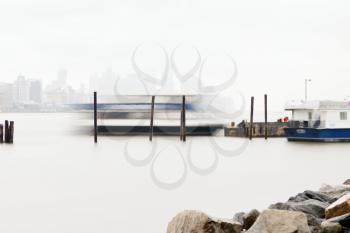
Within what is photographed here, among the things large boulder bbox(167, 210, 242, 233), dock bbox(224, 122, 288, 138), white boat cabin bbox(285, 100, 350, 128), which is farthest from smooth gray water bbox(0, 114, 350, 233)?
dock bbox(224, 122, 288, 138)

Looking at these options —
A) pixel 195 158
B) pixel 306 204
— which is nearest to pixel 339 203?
pixel 306 204

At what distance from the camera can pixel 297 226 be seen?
8.36m

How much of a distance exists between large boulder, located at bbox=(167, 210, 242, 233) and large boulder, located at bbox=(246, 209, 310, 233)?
38 cm

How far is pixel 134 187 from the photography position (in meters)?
Result: 21.1

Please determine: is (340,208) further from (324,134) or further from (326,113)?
(326,113)

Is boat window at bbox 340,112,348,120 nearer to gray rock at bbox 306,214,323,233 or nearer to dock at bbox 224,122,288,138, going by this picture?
dock at bbox 224,122,288,138

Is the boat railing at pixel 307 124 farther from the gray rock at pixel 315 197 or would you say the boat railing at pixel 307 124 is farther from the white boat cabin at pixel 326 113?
the gray rock at pixel 315 197

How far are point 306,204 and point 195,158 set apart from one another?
2573 centimetres

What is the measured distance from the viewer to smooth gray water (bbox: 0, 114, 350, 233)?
1452 centimetres

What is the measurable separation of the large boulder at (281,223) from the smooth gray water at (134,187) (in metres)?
5.07

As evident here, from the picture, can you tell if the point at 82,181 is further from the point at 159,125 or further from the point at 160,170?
the point at 159,125

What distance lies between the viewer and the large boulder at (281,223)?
8336 millimetres

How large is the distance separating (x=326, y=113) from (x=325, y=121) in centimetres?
68

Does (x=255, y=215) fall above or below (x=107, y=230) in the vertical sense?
A: above
